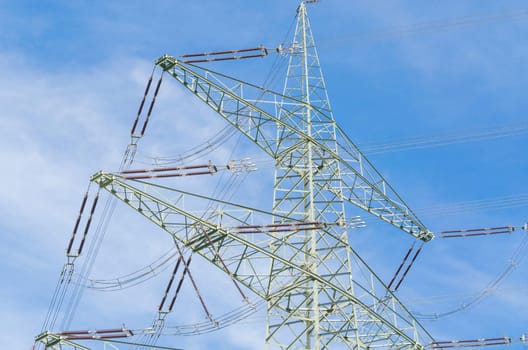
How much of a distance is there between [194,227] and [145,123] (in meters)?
9.37

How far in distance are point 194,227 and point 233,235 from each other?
198 cm

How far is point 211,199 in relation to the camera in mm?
44062

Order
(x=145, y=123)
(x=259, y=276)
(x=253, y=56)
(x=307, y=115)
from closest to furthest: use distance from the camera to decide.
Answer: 1. (x=259, y=276)
2. (x=145, y=123)
3. (x=307, y=115)
4. (x=253, y=56)

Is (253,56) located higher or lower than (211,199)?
higher

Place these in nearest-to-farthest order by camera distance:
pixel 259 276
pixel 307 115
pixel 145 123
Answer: pixel 259 276
pixel 145 123
pixel 307 115

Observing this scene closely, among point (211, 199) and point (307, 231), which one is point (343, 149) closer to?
point (307, 231)

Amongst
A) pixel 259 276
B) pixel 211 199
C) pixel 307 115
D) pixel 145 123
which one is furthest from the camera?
pixel 307 115

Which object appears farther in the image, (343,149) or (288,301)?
(343,149)

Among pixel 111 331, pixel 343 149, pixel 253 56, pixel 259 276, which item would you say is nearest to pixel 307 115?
pixel 343 149

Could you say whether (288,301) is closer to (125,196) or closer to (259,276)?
(259,276)

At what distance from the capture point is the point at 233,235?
44625 millimetres

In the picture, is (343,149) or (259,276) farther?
(343,149)

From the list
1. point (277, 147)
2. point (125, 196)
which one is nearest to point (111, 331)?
point (125, 196)

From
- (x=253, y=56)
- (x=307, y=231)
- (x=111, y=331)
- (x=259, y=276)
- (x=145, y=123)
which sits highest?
(x=253, y=56)
